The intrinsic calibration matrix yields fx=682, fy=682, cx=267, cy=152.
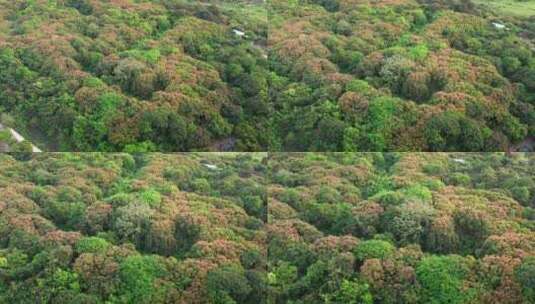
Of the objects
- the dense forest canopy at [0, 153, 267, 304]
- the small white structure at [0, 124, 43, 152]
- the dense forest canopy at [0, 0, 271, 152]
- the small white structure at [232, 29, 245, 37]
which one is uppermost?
the small white structure at [232, 29, 245, 37]

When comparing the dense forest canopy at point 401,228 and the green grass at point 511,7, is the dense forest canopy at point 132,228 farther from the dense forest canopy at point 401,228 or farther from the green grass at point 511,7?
the green grass at point 511,7

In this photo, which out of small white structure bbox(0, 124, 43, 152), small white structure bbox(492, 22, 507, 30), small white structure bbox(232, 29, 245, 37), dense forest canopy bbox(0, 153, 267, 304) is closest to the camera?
dense forest canopy bbox(0, 153, 267, 304)

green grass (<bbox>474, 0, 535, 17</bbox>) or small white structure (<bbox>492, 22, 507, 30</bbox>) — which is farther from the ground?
green grass (<bbox>474, 0, 535, 17</bbox>)

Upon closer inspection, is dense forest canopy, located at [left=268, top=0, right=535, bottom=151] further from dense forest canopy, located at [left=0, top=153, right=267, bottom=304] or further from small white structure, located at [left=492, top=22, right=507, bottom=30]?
dense forest canopy, located at [left=0, top=153, right=267, bottom=304]

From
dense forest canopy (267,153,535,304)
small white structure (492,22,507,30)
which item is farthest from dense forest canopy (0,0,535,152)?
dense forest canopy (267,153,535,304)

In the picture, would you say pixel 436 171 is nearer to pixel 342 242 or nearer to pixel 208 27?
pixel 342 242

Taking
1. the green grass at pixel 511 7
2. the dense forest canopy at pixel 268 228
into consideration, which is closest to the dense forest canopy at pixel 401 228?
the dense forest canopy at pixel 268 228
